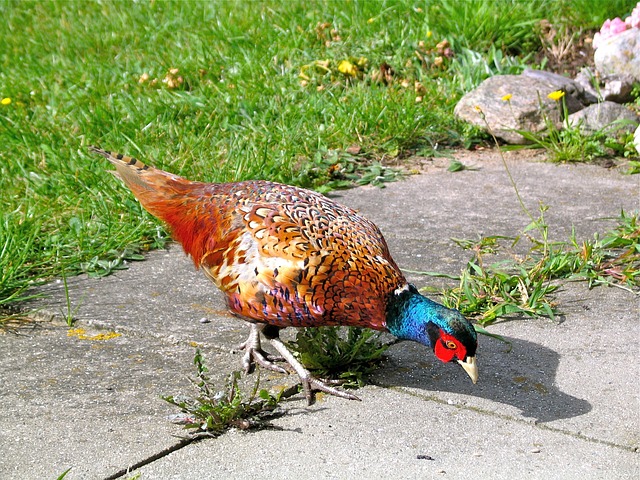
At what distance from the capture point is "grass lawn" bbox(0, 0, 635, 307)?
229 inches

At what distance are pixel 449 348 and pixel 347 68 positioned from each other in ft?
14.7

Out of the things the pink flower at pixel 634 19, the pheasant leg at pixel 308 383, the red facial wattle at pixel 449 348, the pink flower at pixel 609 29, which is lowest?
the pheasant leg at pixel 308 383

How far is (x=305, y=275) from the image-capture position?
365 cm

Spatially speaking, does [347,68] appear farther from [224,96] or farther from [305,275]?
[305,275]

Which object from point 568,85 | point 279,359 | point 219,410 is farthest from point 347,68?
point 219,410

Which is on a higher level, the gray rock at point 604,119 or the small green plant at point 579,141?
the gray rock at point 604,119

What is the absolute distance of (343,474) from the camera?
3227mm

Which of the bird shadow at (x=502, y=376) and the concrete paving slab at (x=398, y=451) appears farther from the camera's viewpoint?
the bird shadow at (x=502, y=376)

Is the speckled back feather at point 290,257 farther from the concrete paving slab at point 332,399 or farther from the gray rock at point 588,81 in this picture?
the gray rock at point 588,81

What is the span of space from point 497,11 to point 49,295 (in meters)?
4.89

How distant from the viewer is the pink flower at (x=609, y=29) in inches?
295

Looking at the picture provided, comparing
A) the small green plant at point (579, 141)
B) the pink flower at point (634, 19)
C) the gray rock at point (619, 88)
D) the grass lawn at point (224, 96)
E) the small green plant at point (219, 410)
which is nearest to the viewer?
the small green plant at point (219, 410)

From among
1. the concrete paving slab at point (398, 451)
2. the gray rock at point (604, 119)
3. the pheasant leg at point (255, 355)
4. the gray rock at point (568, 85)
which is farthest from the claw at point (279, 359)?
the gray rock at point (568, 85)

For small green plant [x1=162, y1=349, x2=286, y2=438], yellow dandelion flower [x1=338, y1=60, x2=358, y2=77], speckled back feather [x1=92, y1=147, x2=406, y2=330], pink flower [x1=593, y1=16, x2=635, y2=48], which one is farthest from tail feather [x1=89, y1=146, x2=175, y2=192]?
pink flower [x1=593, y1=16, x2=635, y2=48]
